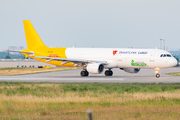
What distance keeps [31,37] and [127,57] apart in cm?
1585

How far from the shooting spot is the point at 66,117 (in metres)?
13.3

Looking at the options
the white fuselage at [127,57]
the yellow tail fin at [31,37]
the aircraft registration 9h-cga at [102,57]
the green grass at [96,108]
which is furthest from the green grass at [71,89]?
the yellow tail fin at [31,37]

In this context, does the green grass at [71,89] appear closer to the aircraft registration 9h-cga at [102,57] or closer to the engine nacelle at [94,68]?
the engine nacelle at [94,68]

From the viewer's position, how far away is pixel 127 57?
40719 millimetres

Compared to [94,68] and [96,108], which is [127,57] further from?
[96,108]

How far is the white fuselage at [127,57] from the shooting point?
39438mm

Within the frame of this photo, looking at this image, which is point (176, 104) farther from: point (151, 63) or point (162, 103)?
point (151, 63)

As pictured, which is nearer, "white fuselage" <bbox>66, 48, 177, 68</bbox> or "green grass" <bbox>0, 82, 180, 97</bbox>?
"green grass" <bbox>0, 82, 180, 97</bbox>

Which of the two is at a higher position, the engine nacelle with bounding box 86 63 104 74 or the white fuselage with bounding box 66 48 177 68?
the white fuselage with bounding box 66 48 177 68

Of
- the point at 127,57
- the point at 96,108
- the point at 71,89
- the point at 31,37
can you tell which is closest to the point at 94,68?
the point at 127,57

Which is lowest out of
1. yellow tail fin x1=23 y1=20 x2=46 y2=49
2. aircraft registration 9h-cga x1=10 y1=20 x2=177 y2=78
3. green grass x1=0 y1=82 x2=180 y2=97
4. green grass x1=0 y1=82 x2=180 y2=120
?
green grass x1=0 y1=82 x2=180 y2=97

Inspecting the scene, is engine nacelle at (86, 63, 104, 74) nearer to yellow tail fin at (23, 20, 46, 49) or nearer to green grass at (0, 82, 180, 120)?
yellow tail fin at (23, 20, 46, 49)

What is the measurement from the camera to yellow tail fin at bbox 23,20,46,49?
155 feet

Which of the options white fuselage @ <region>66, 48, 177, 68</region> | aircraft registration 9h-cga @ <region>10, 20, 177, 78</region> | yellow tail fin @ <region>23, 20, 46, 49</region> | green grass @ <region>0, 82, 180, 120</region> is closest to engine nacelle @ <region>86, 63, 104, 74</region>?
aircraft registration 9h-cga @ <region>10, 20, 177, 78</region>
